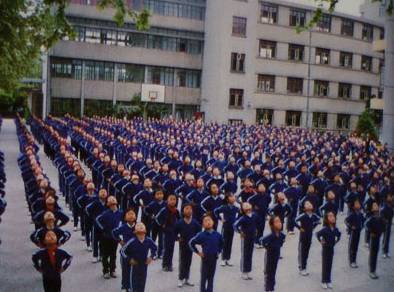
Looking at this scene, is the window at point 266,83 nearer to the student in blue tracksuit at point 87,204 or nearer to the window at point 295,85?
the window at point 295,85

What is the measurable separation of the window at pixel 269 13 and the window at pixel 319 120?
10.9 meters

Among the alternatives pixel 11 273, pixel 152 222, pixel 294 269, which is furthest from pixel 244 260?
pixel 11 273

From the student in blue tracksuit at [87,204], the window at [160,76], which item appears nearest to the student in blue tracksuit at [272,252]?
the student in blue tracksuit at [87,204]

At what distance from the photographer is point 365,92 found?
2231 inches

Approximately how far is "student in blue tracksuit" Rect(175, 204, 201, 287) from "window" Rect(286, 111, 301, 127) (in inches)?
1703

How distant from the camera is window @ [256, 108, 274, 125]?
50.6m

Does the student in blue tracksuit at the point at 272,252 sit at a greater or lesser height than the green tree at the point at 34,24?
lesser

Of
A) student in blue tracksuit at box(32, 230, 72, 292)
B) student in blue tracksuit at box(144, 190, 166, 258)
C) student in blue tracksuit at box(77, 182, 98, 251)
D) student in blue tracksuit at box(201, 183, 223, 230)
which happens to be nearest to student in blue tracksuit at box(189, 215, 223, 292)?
student in blue tracksuit at box(144, 190, 166, 258)

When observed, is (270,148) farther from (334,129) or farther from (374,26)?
(374,26)

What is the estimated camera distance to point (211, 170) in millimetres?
15703

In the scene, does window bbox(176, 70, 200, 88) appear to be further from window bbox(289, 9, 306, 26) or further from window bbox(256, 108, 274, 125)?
window bbox(289, 9, 306, 26)

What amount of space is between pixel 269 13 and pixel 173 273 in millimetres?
44084

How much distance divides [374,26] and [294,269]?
5116 cm

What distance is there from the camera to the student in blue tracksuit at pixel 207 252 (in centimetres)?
895
